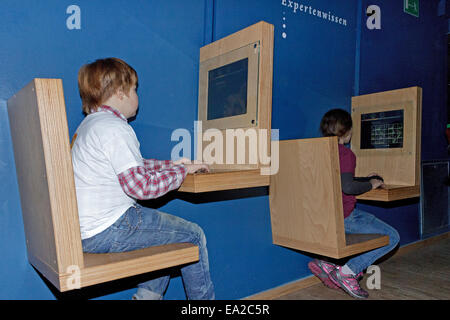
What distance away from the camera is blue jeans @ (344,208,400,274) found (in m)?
2.06

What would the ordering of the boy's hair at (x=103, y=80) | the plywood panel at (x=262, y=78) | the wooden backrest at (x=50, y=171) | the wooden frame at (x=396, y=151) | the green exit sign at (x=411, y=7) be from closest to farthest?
the wooden backrest at (x=50, y=171), the boy's hair at (x=103, y=80), the plywood panel at (x=262, y=78), the wooden frame at (x=396, y=151), the green exit sign at (x=411, y=7)

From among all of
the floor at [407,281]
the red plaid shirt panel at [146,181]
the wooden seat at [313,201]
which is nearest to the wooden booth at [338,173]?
the wooden seat at [313,201]

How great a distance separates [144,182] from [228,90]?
25.6 inches

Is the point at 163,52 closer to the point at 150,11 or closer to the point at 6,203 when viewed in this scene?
the point at 150,11

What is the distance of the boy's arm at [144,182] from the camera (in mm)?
1187

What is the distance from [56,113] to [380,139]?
2089 mm

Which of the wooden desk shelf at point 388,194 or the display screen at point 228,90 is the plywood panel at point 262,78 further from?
the wooden desk shelf at point 388,194

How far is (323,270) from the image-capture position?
7.50ft

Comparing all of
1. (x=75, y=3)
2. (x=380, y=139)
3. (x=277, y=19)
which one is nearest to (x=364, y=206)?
(x=380, y=139)

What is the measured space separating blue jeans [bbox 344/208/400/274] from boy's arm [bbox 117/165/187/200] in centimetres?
127

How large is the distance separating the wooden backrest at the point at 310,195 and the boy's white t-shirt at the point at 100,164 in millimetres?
857

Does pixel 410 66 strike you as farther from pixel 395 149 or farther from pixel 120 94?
pixel 120 94

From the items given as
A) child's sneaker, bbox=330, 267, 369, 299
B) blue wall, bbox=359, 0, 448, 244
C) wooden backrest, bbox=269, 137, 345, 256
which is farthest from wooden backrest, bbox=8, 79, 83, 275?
blue wall, bbox=359, 0, 448, 244

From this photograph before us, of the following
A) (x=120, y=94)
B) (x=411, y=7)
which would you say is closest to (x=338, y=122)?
(x=120, y=94)
